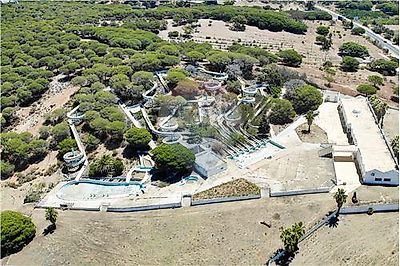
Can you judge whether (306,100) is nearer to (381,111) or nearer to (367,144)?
(381,111)

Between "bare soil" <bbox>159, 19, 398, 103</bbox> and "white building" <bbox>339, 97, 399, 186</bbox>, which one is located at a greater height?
"white building" <bbox>339, 97, 399, 186</bbox>

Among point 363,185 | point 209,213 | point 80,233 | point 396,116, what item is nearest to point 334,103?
point 396,116

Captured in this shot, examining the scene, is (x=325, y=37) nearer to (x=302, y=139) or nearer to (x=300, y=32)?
(x=300, y=32)

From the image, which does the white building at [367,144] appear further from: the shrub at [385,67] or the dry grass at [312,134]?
the shrub at [385,67]

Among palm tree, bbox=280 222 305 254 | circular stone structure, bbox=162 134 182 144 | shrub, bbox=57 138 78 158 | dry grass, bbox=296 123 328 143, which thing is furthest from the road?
shrub, bbox=57 138 78 158

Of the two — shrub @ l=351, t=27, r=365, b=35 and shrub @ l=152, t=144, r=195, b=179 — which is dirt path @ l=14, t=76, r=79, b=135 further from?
shrub @ l=351, t=27, r=365, b=35

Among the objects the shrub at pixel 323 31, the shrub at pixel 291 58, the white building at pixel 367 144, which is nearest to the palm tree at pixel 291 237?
the white building at pixel 367 144
